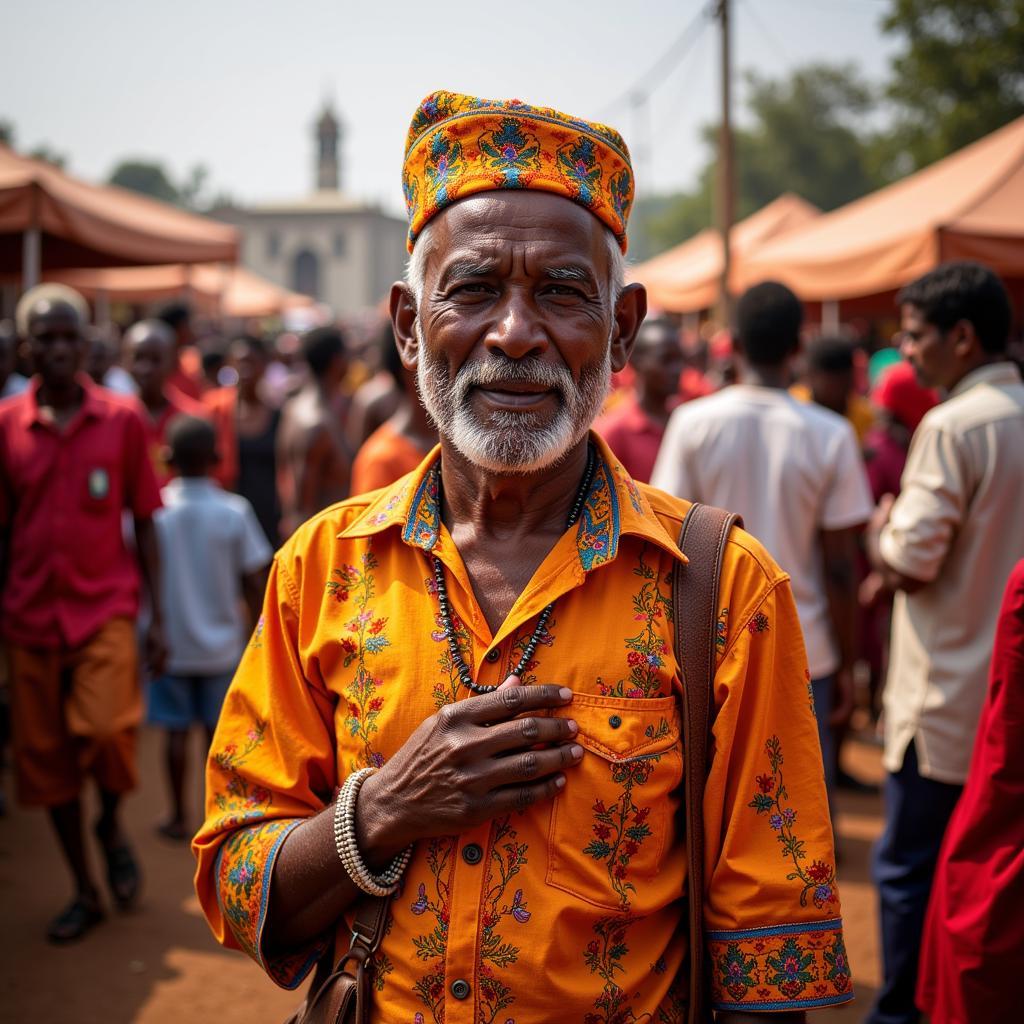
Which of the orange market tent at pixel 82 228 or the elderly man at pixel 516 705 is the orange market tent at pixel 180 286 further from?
the elderly man at pixel 516 705

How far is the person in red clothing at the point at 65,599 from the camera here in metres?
4.21

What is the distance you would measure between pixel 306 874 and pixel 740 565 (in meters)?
0.83

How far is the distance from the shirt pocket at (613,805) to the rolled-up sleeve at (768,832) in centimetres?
9

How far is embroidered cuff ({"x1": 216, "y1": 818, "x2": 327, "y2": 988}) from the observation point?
174 cm

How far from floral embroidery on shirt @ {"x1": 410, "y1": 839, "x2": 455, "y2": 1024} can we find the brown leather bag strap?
37 cm

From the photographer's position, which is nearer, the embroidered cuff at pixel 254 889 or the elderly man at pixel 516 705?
the elderly man at pixel 516 705

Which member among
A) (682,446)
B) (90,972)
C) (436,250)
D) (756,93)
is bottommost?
(90,972)

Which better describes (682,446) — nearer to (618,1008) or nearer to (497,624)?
(497,624)

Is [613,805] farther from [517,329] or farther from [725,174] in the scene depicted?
[725,174]

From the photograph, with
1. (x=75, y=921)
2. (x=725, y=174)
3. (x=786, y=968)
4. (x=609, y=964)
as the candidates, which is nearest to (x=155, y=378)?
(x=75, y=921)

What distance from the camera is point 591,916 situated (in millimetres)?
1623

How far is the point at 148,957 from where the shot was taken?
4.18 meters

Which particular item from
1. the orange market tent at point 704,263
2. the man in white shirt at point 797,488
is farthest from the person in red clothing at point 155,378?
the orange market tent at point 704,263

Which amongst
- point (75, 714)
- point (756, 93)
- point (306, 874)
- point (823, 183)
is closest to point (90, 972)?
point (75, 714)
